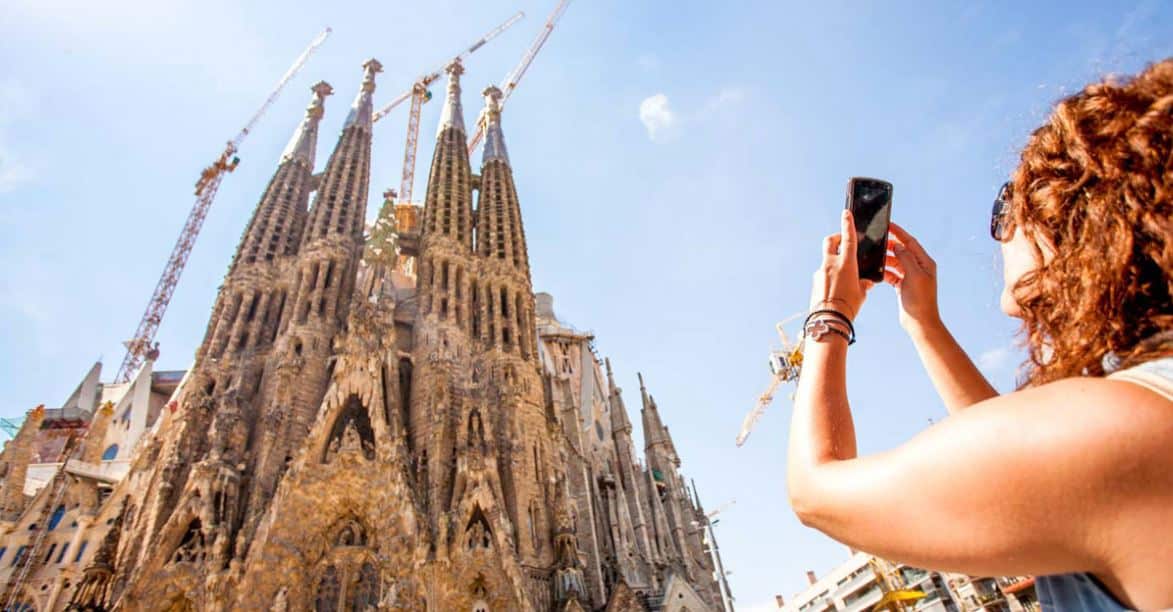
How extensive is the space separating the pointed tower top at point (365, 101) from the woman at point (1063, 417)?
33807mm

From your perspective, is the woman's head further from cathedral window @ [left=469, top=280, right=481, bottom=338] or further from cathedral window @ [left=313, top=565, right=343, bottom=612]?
cathedral window @ [left=469, top=280, right=481, bottom=338]

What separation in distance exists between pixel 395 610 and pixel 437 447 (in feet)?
16.0

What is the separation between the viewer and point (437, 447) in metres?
18.3

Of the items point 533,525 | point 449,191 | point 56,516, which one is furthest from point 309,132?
point 533,525

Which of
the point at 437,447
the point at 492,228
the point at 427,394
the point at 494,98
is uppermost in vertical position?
the point at 494,98

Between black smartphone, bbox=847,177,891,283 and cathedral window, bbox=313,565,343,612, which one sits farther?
cathedral window, bbox=313,565,343,612

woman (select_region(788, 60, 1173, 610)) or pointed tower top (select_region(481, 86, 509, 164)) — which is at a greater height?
pointed tower top (select_region(481, 86, 509, 164))

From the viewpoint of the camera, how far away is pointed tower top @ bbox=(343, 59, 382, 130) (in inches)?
1264

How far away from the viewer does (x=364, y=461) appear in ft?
56.0

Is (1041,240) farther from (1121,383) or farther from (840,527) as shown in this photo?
(840,527)

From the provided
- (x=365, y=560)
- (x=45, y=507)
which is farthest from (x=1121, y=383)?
(x=45, y=507)

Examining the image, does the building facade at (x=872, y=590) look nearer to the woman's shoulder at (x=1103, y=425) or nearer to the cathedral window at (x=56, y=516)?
the woman's shoulder at (x=1103, y=425)

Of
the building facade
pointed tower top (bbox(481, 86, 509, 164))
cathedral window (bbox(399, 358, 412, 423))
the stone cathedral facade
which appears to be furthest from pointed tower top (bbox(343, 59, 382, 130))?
the building facade

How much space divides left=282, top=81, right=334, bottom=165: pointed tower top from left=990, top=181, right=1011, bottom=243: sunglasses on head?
104 feet
